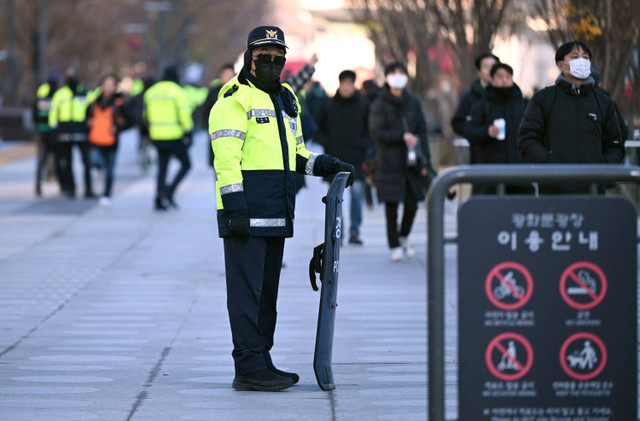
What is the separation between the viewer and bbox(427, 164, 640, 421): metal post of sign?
514 cm

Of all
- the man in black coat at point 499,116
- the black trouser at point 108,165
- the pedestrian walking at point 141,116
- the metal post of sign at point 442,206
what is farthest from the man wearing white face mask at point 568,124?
the black trouser at point 108,165

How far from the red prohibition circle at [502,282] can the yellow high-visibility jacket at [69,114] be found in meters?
17.3

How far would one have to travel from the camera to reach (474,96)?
41.3 ft

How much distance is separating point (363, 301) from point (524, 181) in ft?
18.9

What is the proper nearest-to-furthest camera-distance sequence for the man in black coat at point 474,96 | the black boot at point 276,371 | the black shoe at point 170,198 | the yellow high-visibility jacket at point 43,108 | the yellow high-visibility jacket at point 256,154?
the yellow high-visibility jacket at point 256,154, the black boot at point 276,371, the man in black coat at point 474,96, the black shoe at point 170,198, the yellow high-visibility jacket at point 43,108

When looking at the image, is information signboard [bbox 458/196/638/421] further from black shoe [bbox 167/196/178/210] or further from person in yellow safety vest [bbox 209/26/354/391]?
black shoe [bbox 167/196/178/210]

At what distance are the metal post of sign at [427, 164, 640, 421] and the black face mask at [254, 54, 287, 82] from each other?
7.41 ft

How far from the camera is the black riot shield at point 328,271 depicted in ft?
22.9

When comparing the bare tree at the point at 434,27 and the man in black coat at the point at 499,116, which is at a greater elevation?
the bare tree at the point at 434,27

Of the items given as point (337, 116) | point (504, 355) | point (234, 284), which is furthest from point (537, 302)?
point (337, 116)

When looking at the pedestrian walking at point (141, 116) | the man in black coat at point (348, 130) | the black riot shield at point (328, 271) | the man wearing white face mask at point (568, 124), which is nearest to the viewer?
the black riot shield at point (328, 271)

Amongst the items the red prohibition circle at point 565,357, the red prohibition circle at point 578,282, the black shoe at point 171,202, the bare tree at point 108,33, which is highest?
the bare tree at point 108,33

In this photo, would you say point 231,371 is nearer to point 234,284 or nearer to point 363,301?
point 234,284

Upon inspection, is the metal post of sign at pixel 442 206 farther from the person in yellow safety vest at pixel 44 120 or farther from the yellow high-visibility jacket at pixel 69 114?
the person in yellow safety vest at pixel 44 120
